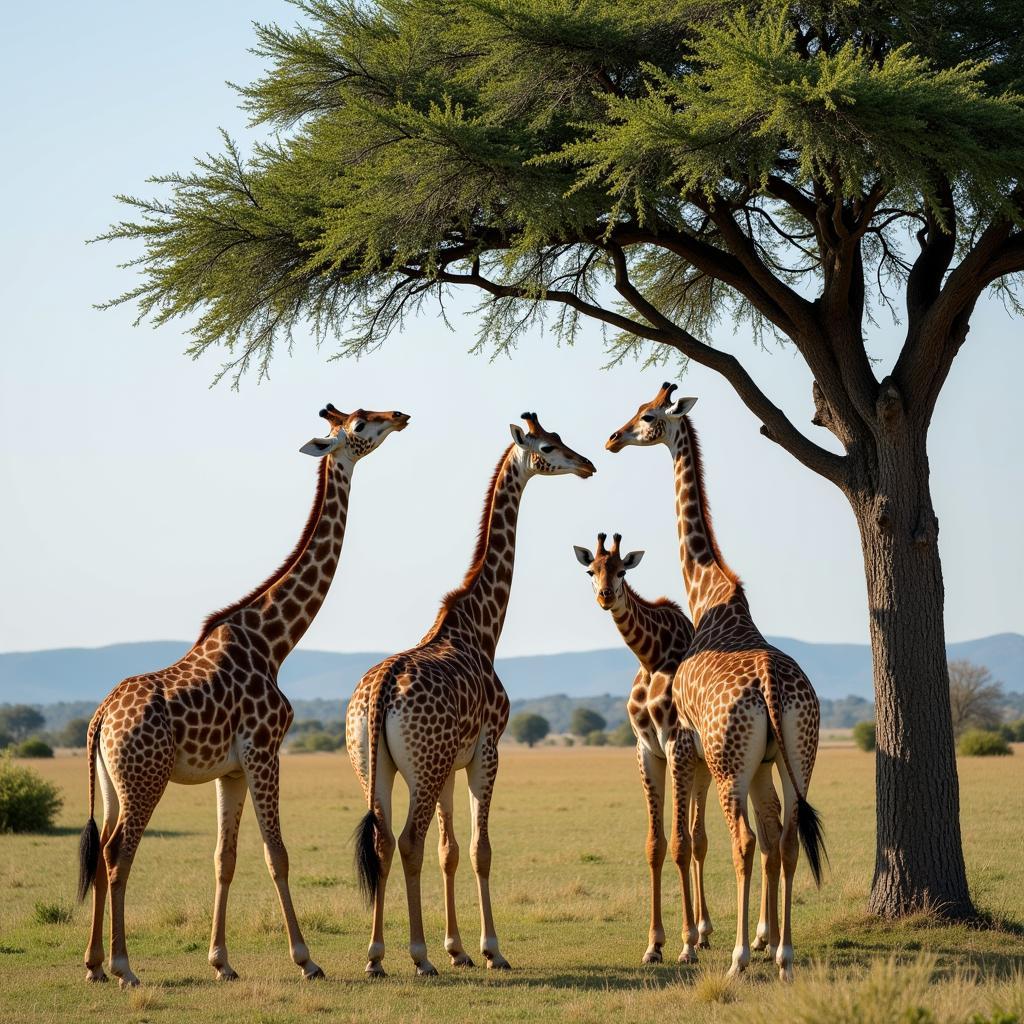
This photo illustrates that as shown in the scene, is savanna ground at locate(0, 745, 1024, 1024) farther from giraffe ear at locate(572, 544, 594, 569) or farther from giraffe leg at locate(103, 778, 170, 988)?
giraffe ear at locate(572, 544, 594, 569)

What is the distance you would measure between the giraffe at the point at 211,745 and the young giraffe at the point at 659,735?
93.9 inches

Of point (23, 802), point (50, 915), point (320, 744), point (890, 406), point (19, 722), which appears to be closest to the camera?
point (890, 406)

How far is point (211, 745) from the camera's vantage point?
9750 mm

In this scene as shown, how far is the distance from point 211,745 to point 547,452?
3.73m

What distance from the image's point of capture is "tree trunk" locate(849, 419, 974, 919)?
455 inches

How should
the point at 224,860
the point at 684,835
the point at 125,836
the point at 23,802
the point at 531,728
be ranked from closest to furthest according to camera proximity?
the point at 125,836 → the point at 224,860 → the point at 684,835 → the point at 23,802 → the point at 531,728

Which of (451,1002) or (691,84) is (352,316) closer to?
(691,84)

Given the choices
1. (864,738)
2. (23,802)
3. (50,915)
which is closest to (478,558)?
(50,915)

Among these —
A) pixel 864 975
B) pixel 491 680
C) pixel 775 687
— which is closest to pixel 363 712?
pixel 491 680

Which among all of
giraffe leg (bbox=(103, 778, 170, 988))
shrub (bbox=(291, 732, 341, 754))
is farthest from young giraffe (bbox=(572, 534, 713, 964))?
shrub (bbox=(291, 732, 341, 754))

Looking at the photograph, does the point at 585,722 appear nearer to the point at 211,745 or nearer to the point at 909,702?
the point at 909,702

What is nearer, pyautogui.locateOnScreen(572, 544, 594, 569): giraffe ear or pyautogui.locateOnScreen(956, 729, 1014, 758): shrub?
pyautogui.locateOnScreen(572, 544, 594, 569): giraffe ear

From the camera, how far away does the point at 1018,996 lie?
24.2ft

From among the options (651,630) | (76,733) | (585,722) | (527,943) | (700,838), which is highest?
Result: (76,733)
